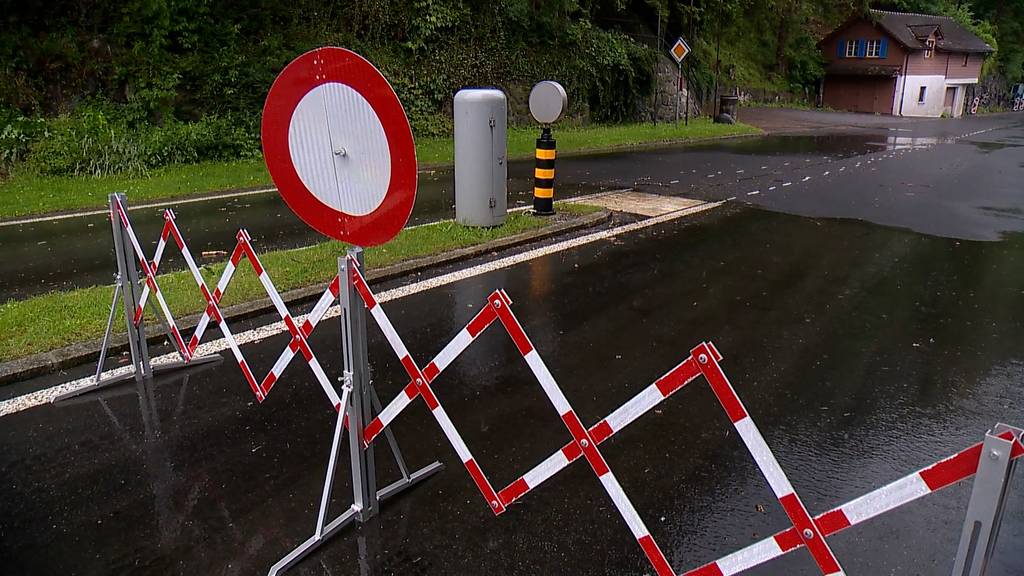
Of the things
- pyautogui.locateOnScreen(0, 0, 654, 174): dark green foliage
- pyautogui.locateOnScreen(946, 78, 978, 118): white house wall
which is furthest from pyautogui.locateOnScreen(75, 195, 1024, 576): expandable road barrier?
pyautogui.locateOnScreen(946, 78, 978, 118): white house wall

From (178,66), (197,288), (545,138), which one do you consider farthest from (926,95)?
(197,288)

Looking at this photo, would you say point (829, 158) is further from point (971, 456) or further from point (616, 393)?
point (971, 456)

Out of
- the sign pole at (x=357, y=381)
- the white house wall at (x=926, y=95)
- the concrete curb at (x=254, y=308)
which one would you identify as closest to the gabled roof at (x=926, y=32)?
the white house wall at (x=926, y=95)

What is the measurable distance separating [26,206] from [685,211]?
1026 cm

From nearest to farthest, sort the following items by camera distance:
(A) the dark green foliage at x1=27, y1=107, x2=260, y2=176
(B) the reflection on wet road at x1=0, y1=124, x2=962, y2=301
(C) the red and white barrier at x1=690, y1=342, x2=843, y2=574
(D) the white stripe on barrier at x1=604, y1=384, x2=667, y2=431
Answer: (C) the red and white barrier at x1=690, y1=342, x2=843, y2=574 < (D) the white stripe on barrier at x1=604, y1=384, x2=667, y2=431 < (B) the reflection on wet road at x1=0, y1=124, x2=962, y2=301 < (A) the dark green foliage at x1=27, y1=107, x2=260, y2=176

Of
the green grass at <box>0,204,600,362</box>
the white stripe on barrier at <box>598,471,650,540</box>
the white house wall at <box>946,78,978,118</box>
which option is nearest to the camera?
the white stripe on barrier at <box>598,471,650,540</box>

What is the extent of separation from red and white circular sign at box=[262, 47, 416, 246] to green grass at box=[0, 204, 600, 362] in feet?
10.5

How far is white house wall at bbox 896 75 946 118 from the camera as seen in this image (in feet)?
184

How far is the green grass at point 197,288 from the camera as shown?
18.9 feet

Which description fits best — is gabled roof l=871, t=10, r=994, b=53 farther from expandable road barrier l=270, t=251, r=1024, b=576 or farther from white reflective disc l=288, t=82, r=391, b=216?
expandable road barrier l=270, t=251, r=1024, b=576

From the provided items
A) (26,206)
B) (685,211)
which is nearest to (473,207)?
(685,211)

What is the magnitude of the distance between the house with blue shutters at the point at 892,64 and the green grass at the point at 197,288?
56.0m

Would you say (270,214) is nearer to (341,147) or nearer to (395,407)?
(341,147)

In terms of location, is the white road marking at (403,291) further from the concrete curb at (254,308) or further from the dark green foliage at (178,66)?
the dark green foliage at (178,66)
